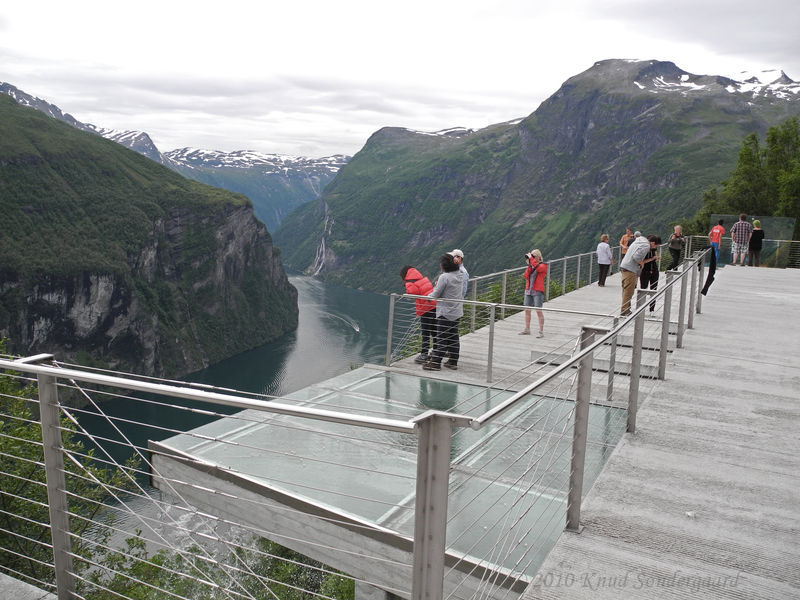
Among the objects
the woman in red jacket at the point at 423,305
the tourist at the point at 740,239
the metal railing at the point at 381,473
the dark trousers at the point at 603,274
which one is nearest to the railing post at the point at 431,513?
the metal railing at the point at 381,473

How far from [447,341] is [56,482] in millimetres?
7323

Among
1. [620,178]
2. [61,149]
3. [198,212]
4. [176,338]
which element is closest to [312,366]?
[176,338]

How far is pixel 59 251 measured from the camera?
110 meters

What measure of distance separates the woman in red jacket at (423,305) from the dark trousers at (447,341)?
12cm

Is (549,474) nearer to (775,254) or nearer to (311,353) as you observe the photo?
(775,254)

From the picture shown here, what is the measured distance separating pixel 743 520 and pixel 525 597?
1.69 metres

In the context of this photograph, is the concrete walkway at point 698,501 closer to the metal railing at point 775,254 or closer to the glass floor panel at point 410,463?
the glass floor panel at point 410,463

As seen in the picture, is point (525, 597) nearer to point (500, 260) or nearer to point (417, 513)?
point (417, 513)

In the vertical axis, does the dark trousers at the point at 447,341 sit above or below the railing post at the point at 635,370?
below

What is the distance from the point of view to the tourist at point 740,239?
2092 centimetres

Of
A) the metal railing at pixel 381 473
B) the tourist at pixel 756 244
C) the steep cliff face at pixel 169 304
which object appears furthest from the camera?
the steep cliff face at pixel 169 304

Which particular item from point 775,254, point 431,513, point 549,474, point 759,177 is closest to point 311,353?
point 759,177

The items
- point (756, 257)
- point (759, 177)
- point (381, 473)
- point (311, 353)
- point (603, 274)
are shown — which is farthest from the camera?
point (311, 353)

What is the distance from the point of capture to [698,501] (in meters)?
3.94
